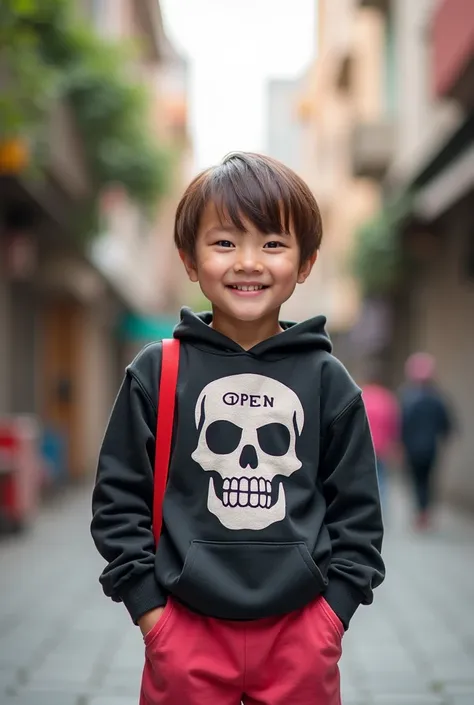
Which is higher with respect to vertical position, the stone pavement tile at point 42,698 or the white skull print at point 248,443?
the white skull print at point 248,443

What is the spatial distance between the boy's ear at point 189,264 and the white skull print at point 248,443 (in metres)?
0.27

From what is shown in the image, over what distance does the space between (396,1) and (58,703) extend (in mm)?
17675

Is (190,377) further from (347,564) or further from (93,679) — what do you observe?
(93,679)

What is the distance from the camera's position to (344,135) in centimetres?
3100

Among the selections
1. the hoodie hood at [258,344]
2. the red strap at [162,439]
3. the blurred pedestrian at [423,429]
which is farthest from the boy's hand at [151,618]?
the blurred pedestrian at [423,429]

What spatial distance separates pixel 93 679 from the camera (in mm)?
5129

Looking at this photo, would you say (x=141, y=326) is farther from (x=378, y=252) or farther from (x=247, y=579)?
(x=247, y=579)

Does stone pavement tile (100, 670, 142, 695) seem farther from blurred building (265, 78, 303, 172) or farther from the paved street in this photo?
blurred building (265, 78, 303, 172)

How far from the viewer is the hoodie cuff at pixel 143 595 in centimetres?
236

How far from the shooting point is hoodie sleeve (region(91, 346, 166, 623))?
237 cm

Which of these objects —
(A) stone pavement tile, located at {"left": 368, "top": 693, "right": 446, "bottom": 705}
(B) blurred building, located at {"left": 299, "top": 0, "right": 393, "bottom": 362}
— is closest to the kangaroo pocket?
(A) stone pavement tile, located at {"left": 368, "top": 693, "right": 446, "bottom": 705}

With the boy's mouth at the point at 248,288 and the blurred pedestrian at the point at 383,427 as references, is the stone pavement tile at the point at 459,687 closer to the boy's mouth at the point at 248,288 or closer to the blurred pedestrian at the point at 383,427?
the boy's mouth at the point at 248,288

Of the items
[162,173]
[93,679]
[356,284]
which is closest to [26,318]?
[162,173]

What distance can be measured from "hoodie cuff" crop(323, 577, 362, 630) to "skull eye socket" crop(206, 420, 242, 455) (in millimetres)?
365
